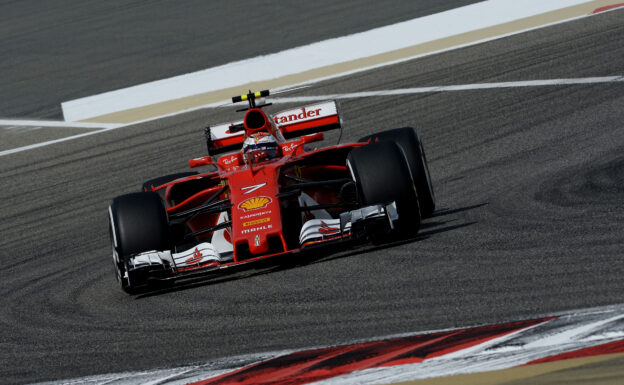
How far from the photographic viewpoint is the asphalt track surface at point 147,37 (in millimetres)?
22516

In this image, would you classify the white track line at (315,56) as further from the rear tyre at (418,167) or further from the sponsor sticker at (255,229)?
the sponsor sticker at (255,229)

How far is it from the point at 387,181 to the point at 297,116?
2.51m

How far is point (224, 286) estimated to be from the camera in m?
7.96

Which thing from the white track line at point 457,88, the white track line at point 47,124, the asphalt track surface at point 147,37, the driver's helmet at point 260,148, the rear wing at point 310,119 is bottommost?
the driver's helmet at point 260,148

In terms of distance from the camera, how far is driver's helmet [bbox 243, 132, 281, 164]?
913 centimetres

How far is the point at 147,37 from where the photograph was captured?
86.7 ft

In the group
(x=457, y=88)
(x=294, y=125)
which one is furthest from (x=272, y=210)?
(x=457, y=88)

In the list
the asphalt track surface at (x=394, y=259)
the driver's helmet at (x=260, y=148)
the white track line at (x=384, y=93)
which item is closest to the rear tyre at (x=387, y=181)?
the asphalt track surface at (x=394, y=259)

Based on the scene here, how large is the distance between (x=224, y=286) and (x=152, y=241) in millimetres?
653

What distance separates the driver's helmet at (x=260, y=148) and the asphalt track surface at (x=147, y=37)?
12088 millimetres

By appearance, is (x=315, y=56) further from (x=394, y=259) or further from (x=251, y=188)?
(x=394, y=259)

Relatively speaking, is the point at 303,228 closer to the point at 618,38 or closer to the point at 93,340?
the point at 93,340

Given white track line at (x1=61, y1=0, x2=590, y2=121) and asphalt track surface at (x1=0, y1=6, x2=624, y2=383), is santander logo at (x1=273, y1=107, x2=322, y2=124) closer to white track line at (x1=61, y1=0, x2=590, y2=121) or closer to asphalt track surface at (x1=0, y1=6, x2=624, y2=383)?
asphalt track surface at (x1=0, y1=6, x2=624, y2=383)

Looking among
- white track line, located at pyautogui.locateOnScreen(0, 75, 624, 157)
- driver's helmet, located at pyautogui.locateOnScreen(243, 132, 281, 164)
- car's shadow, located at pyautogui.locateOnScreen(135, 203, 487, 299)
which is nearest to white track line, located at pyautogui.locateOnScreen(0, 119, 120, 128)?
white track line, located at pyautogui.locateOnScreen(0, 75, 624, 157)
